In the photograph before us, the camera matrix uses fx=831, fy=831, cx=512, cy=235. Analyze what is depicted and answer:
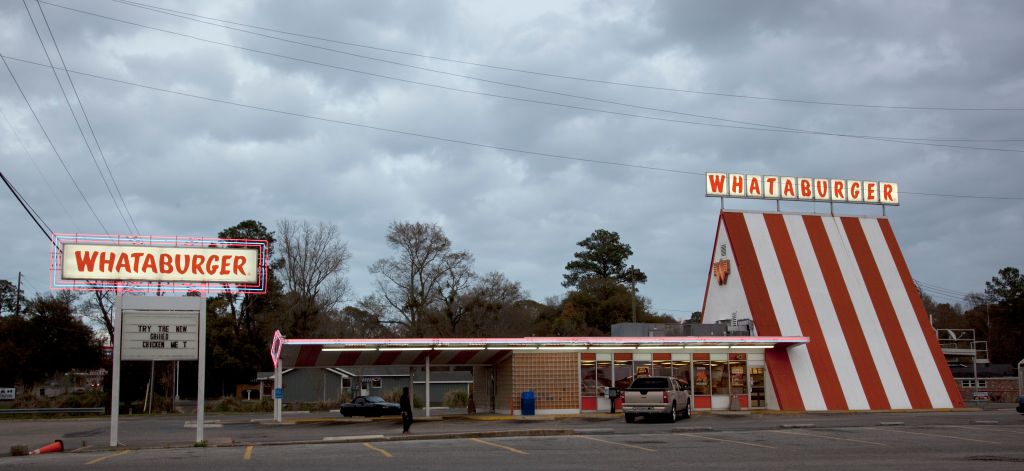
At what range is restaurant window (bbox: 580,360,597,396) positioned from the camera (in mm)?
38344

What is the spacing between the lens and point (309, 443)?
23531mm

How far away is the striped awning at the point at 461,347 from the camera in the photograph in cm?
3453

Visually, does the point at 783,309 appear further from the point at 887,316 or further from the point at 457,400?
the point at 457,400

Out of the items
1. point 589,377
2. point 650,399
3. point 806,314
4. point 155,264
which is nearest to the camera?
Result: point 155,264

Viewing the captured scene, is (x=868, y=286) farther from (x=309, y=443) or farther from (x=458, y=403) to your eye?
(x=309, y=443)

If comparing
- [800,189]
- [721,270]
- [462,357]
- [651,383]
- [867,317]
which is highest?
[800,189]

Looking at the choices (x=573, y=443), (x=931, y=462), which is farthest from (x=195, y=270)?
(x=931, y=462)

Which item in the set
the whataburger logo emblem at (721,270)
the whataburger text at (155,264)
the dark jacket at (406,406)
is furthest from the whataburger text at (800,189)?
the whataburger text at (155,264)

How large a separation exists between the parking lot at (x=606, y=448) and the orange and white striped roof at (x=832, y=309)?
10.1 m

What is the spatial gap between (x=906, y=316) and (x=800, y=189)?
867 centimetres

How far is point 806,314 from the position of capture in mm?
42062

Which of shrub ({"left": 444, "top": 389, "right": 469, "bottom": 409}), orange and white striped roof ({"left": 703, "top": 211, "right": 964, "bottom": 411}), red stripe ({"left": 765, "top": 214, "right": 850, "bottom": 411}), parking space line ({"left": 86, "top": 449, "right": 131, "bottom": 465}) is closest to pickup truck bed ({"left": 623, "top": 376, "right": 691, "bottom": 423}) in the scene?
orange and white striped roof ({"left": 703, "top": 211, "right": 964, "bottom": 411})

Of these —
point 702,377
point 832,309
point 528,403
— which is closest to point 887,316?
point 832,309

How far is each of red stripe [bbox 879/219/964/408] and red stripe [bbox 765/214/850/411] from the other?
5973 millimetres
